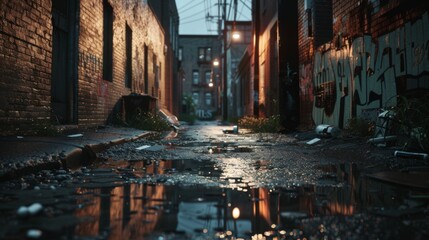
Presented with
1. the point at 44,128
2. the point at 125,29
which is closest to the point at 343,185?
the point at 44,128

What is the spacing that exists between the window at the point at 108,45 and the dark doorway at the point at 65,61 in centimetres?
252

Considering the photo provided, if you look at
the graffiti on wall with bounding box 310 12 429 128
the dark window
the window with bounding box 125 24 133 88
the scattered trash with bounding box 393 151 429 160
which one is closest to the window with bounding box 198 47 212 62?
the window with bounding box 125 24 133 88

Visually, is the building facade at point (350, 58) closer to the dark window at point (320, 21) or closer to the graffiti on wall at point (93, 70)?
the dark window at point (320, 21)

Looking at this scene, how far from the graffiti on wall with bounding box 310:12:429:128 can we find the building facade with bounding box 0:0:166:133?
4750mm

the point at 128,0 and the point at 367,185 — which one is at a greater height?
the point at 128,0

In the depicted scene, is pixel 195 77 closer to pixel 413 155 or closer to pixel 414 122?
pixel 414 122

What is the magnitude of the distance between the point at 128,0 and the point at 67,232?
1120cm

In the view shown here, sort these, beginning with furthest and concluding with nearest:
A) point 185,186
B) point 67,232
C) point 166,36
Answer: point 166,36
point 185,186
point 67,232

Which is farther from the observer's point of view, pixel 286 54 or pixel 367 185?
pixel 286 54

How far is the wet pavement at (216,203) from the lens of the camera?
1.59 m

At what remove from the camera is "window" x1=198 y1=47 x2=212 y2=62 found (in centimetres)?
5319

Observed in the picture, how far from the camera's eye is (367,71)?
21.1 feet

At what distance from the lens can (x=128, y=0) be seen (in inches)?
464

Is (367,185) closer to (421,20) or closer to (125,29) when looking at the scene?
(421,20)
